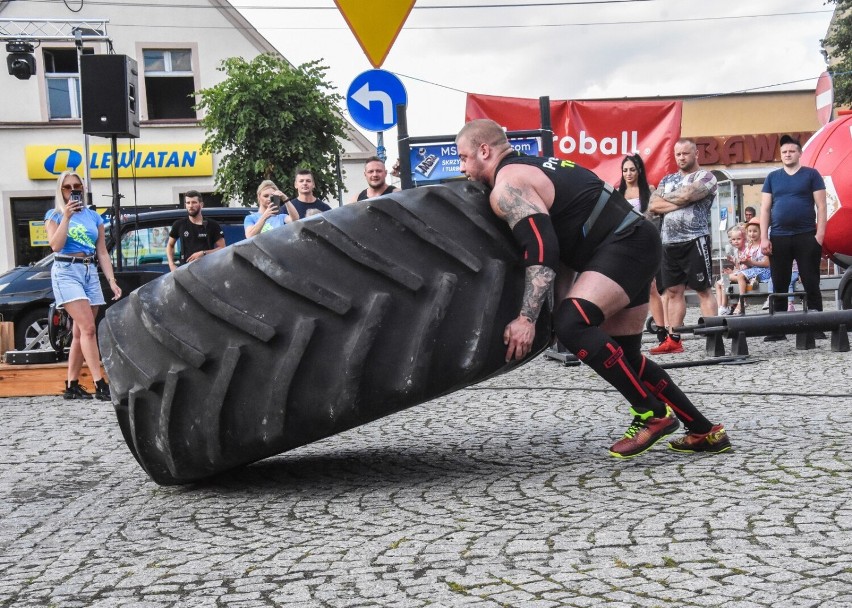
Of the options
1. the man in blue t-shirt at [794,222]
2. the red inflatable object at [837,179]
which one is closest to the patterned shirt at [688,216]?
the man in blue t-shirt at [794,222]

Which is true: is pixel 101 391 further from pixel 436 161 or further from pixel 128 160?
pixel 128 160

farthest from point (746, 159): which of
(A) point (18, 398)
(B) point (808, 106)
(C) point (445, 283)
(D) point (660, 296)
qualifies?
(C) point (445, 283)

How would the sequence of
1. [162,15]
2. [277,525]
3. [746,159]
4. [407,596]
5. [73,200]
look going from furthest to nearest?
1. [746,159]
2. [162,15]
3. [73,200]
4. [277,525]
5. [407,596]

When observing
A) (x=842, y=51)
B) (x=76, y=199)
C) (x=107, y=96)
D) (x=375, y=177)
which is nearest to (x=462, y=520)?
(x=375, y=177)

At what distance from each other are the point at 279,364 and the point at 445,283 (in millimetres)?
691

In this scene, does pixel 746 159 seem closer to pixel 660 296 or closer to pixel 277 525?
pixel 660 296

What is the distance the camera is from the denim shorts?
8.63 meters

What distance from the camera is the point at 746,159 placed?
1371 inches

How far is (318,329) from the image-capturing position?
4.30 metres

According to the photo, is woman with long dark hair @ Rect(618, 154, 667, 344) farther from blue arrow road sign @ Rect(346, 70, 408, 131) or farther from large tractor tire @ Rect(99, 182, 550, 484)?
large tractor tire @ Rect(99, 182, 550, 484)

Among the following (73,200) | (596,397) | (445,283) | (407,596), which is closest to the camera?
(407,596)

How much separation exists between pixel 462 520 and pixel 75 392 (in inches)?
227

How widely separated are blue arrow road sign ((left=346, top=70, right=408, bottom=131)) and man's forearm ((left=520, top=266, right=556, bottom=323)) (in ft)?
19.8

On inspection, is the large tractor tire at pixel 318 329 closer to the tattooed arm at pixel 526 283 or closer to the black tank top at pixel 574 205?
the tattooed arm at pixel 526 283
